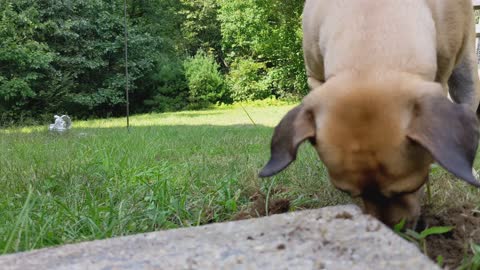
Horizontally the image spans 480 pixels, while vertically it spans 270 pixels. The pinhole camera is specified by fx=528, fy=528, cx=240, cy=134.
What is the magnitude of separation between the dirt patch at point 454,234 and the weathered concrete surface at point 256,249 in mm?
359

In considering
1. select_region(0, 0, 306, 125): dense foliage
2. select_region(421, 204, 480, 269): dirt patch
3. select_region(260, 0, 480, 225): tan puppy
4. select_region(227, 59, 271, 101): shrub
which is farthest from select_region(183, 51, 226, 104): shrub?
select_region(421, 204, 480, 269): dirt patch

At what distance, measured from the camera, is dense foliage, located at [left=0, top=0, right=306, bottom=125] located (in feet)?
69.2

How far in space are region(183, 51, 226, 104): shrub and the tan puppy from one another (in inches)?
961

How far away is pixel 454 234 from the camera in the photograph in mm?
2080

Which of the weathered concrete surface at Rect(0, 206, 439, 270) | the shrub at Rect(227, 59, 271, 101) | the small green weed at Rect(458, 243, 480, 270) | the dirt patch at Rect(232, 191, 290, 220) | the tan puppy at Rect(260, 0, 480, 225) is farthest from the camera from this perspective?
the shrub at Rect(227, 59, 271, 101)

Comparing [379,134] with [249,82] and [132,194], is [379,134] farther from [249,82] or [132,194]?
[249,82]

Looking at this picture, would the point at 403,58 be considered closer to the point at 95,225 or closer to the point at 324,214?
the point at 324,214

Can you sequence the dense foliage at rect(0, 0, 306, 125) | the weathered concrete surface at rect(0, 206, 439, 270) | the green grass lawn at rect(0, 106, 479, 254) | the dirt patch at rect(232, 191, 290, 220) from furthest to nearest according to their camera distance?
the dense foliage at rect(0, 0, 306, 125), the dirt patch at rect(232, 191, 290, 220), the green grass lawn at rect(0, 106, 479, 254), the weathered concrete surface at rect(0, 206, 439, 270)

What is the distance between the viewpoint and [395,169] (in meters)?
2.01

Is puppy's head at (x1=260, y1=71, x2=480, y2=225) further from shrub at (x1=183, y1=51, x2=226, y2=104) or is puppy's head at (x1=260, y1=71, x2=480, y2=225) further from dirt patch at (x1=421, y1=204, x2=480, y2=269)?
shrub at (x1=183, y1=51, x2=226, y2=104)

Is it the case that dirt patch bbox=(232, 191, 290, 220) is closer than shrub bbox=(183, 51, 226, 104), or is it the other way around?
dirt patch bbox=(232, 191, 290, 220)

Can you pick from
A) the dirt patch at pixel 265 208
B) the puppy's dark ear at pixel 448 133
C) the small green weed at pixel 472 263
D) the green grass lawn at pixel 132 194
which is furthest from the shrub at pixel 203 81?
the small green weed at pixel 472 263

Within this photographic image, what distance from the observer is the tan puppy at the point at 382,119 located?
1839mm

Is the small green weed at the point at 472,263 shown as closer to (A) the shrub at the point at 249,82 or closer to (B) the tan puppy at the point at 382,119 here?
(B) the tan puppy at the point at 382,119
